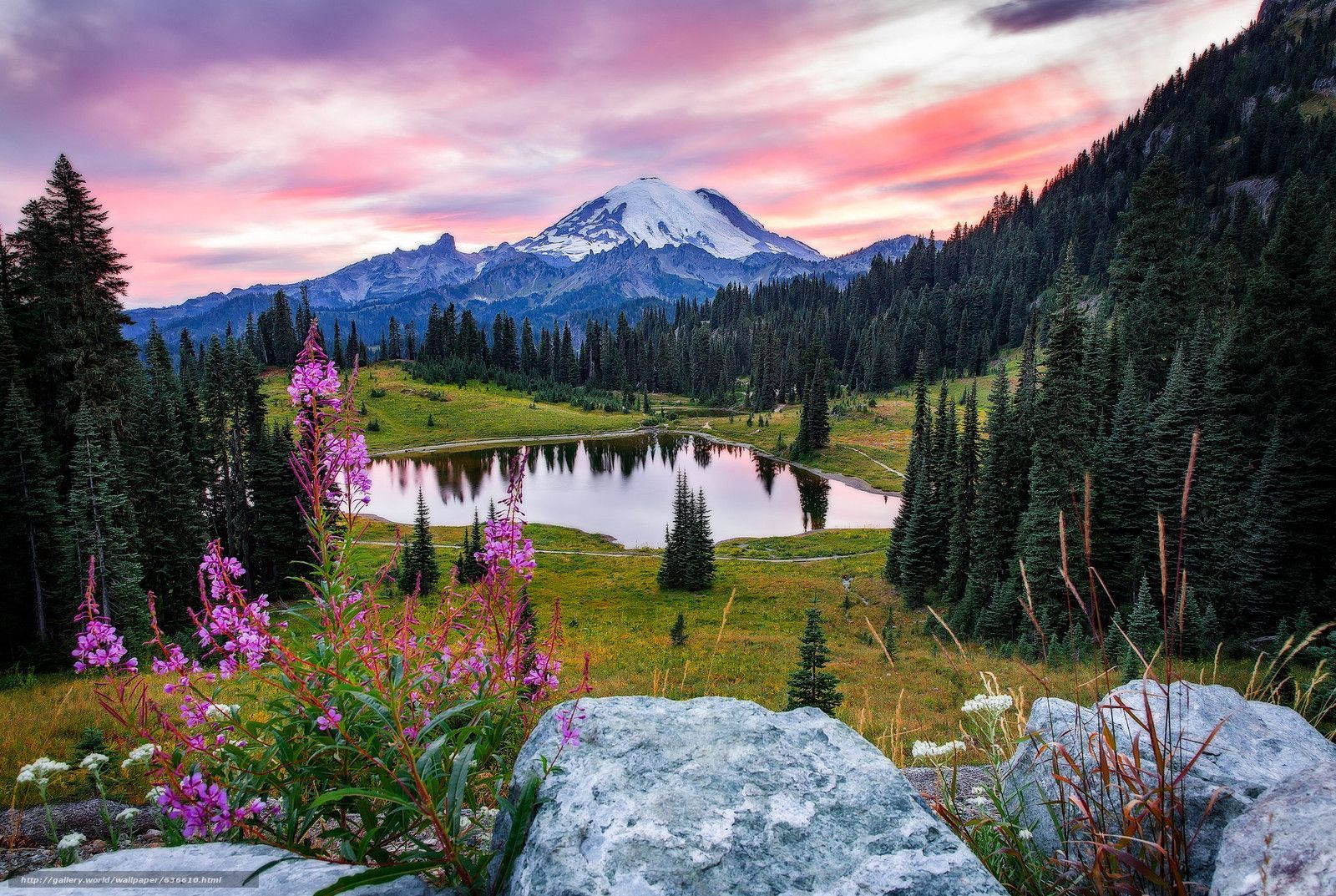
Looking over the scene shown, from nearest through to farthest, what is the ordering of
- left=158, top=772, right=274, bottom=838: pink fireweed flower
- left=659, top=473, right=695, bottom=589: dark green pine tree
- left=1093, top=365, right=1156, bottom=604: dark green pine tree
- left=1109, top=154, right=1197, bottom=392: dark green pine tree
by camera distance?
1. left=158, top=772, right=274, bottom=838: pink fireweed flower
2. left=1093, top=365, right=1156, bottom=604: dark green pine tree
3. left=1109, top=154, right=1197, bottom=392: dark green pine tree
4. left=659, top=473, right=695, bottom=589: dark green pine tree

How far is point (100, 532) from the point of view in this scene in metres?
21.1

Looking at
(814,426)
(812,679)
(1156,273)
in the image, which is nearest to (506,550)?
(812,679)

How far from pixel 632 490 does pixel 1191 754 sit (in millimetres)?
80522

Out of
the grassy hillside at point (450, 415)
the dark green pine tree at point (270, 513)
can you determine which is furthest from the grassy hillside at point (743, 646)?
the grassy hillside at point (450, 415)

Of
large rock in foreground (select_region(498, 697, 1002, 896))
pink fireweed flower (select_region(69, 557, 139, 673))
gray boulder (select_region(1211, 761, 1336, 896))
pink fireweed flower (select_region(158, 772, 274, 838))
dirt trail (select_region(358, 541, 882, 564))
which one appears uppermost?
pink fireweed flower (select_region(69, 557, 139, 673))

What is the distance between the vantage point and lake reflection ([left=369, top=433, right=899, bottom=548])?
67438mm

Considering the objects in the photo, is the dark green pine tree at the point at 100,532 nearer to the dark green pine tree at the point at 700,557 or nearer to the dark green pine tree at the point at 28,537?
the dark green pine tree at the point at 28,537

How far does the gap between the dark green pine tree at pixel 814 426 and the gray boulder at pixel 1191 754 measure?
315 feet

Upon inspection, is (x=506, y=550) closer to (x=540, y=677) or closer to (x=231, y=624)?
(x=540, y=677)

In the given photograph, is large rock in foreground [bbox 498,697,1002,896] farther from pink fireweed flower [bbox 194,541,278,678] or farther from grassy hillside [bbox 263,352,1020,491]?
grassy hillside [bbox 263,352,1020,491]

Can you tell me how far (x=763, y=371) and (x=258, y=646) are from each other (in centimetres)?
13940

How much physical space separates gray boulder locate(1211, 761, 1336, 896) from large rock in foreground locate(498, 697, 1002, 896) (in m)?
0.75

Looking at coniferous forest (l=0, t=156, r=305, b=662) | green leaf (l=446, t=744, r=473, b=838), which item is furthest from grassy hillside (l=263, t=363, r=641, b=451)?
green leaf (l=446, t=744, r=473, b=838)

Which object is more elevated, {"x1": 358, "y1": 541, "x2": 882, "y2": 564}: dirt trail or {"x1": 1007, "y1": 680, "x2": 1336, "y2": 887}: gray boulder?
{"x1": 1007, "y1": 680, "x2": 1336, "y2": 887}: gray boulder
